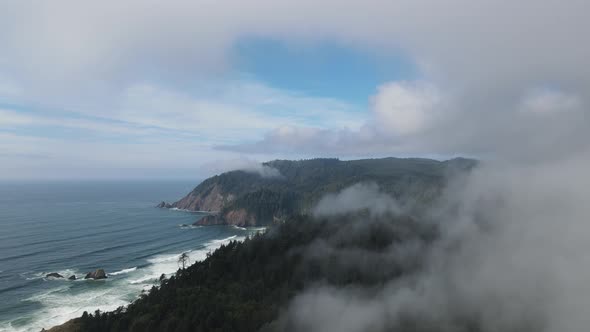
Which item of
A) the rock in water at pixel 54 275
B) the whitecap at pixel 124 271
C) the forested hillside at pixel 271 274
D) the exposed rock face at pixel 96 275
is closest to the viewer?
the forested hillside at pixel 271 274

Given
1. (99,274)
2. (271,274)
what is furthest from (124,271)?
(271,274)

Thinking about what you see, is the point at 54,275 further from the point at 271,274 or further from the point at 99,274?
the point at 271,274

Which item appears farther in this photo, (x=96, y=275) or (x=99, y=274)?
(x=99, y=274)

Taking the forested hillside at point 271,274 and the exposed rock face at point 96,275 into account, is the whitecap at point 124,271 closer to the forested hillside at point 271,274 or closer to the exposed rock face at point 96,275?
the exposed rock face at point 96,275

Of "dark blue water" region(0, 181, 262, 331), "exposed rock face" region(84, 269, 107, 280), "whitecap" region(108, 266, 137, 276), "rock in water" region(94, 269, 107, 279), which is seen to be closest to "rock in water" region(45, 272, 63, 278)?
"dark blue water" region(0, 181, 262, 331)

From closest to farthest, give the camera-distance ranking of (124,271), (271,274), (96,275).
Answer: (271,274)
(96,275)
(124,271)

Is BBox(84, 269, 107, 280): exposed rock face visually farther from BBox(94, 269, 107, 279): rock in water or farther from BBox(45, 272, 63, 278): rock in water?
BBox(45, 272, 63, 278): rock in water

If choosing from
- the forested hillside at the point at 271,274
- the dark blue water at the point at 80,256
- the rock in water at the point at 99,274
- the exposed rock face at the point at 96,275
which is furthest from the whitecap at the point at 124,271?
the forested hillside at the point at 271,274

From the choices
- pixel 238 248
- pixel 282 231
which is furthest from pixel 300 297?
pixel 282 231
